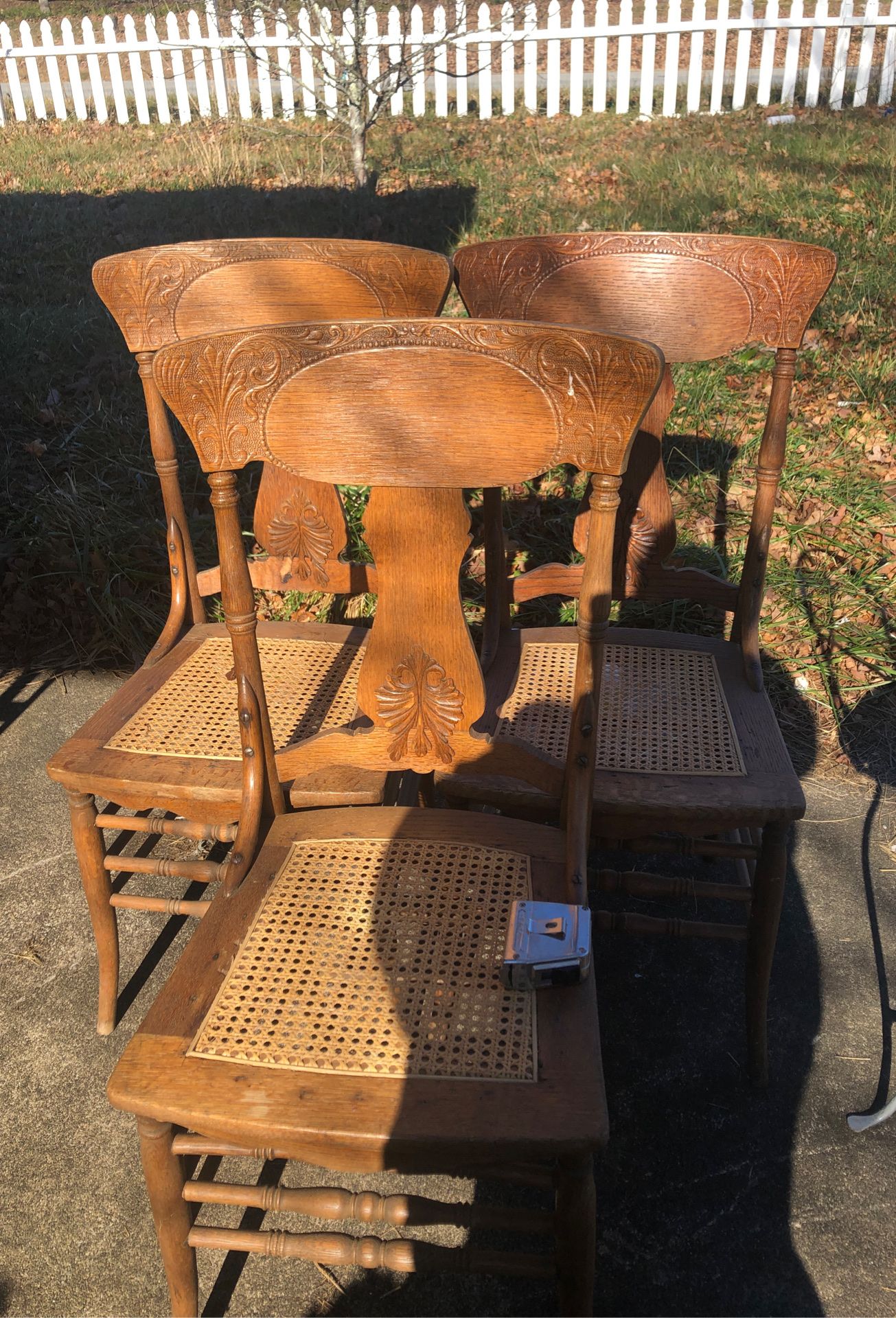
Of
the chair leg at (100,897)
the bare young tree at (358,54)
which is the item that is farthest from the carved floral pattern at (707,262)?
the bare young tree at (358,54)

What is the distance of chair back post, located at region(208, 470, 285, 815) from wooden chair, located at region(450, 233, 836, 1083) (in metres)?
0.33

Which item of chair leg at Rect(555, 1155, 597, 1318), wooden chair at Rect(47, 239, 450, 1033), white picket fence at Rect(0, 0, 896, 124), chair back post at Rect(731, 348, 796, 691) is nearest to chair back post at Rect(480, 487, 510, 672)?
wooden chair at Rect(47, 239, 450, 1033)

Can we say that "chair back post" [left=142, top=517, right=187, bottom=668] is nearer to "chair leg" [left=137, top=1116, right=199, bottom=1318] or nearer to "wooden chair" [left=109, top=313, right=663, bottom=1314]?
"wooden chair" [left=109, top=313, right=663, bottom=1314]

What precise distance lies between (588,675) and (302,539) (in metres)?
1.01

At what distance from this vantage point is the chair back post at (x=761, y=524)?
197 centimetres

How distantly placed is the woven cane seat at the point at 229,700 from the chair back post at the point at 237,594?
234mm

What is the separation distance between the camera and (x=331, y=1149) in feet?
4.17

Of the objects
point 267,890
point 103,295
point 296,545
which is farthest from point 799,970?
point 103,295

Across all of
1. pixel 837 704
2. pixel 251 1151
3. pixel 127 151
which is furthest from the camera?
pixel 127 151

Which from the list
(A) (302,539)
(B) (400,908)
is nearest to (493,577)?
(A) (302,539)

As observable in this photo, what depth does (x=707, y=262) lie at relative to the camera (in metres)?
1.84

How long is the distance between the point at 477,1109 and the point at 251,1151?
0.39 metres

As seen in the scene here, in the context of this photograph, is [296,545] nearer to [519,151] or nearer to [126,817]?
[126,817]

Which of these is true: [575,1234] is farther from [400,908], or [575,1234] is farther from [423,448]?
[423,448]
